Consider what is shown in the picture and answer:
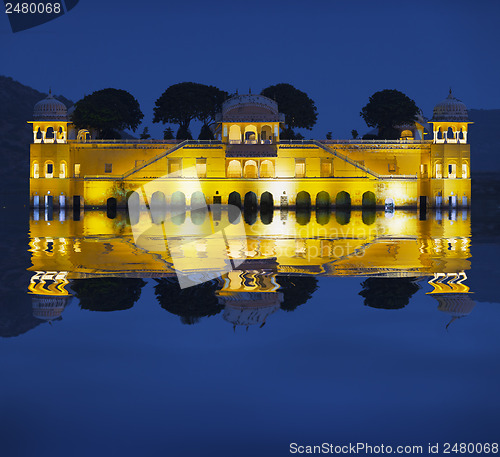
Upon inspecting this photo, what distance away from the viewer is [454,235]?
3381cm

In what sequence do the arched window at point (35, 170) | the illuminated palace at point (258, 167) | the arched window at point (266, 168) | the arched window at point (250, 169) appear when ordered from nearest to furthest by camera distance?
the illuminated palace at point (258, 167), the arched window at point (35, 170), the arched window at point (266, 168), the arched window at point (250, 169)

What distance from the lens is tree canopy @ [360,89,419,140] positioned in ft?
251

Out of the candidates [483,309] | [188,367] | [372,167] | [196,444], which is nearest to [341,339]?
[188,367]

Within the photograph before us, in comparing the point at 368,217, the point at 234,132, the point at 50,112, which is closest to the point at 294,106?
the point at 234,132

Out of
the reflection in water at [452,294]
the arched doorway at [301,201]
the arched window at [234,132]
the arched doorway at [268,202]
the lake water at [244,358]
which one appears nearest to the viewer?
the lake water at [244,358]

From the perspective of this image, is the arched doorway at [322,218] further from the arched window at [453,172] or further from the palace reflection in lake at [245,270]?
the arched window at [453,172]

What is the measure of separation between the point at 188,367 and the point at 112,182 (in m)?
58.1

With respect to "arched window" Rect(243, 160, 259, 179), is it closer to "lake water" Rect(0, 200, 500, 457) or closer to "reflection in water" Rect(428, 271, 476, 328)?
"lake water" Rect(0, 200, 500, 457)

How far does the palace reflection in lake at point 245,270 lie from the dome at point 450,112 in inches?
1543

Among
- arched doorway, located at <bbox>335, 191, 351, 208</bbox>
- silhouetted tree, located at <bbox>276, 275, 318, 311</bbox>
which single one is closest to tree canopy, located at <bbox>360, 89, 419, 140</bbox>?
arched doorway, located at <bbox>335, 191, 351, 208</bbox>

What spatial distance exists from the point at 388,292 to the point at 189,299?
4.39 m

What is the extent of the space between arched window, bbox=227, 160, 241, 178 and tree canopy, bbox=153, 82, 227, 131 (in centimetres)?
1058

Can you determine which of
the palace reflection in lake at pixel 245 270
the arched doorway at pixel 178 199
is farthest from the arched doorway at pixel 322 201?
the palace reflection in lake at pixel 245 270

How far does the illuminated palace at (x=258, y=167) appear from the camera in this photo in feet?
217
